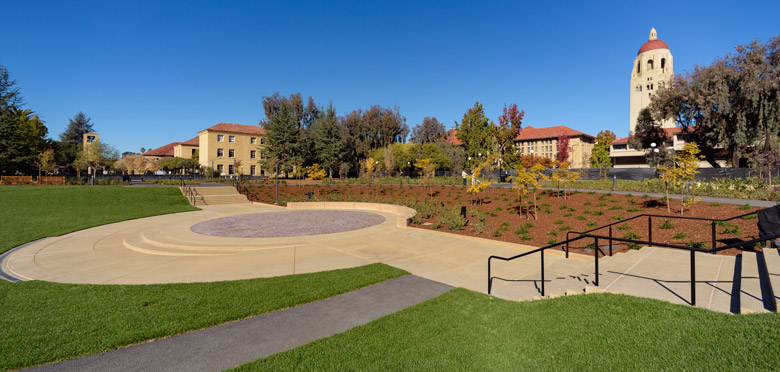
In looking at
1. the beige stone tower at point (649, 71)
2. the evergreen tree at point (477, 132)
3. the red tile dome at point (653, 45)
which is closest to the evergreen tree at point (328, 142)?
the evergreen tree at point (477, 132)

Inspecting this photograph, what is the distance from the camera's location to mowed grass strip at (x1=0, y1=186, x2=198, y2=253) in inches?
525

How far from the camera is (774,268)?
4965 mm

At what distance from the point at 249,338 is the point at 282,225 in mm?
10638

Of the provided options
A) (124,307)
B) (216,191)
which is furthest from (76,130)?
(124,307)

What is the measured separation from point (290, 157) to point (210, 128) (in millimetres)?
20334

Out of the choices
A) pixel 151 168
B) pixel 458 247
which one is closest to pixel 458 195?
pixel 458 247

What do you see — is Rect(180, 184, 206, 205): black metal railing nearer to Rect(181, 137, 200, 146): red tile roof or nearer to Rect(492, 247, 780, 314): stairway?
Rect(492, 247, 780, 314): stairway

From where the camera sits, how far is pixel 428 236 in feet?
38.4

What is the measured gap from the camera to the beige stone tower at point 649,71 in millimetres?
78875

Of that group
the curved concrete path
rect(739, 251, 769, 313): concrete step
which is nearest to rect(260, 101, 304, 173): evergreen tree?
the curved concrete path

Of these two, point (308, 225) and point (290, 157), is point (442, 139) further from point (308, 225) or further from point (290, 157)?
point (308, 225)

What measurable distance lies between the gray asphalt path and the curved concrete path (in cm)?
203

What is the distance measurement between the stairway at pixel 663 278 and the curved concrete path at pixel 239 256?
550 mm

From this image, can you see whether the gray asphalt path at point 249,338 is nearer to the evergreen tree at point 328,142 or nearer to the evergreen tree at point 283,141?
the evergreen tree at point 328,142
